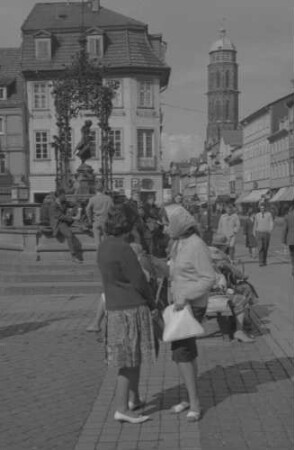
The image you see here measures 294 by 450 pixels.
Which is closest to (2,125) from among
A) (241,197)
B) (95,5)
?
(95,5)

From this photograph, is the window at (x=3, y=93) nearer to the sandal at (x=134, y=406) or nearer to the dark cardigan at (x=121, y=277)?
the sandal at (x=134, y=406)

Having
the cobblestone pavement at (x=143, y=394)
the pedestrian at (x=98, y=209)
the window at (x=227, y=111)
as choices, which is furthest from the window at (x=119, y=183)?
the window at (x=227, y=111)

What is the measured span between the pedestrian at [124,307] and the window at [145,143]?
4931 cm

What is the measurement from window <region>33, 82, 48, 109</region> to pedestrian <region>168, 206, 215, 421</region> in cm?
5108

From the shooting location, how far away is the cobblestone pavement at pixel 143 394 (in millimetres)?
5305

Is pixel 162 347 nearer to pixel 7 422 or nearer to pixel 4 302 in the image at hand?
pixel 7 422

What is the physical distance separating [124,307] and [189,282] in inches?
23.0

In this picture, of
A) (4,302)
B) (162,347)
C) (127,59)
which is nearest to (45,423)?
(162,347)

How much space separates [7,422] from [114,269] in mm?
1471

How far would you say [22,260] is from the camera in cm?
1617

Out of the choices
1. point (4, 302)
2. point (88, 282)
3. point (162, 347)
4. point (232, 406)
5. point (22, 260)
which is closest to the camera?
point (232, 406)

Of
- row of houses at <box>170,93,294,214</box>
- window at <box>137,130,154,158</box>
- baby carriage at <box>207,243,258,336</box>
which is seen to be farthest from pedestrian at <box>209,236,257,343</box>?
row of houses at <box>170,93,294,214</box>

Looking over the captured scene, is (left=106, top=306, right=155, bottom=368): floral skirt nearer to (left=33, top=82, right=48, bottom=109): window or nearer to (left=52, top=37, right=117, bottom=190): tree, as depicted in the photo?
(left=52, top=37, right=117, bottom=190): tree

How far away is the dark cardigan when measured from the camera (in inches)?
221
